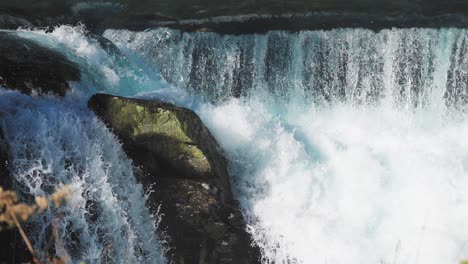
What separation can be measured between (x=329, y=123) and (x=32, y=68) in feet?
18.1

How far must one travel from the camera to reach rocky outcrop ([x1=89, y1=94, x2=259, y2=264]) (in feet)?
22.5

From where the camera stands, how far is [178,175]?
7.04 metres

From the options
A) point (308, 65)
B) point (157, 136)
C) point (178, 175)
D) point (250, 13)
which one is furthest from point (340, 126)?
point (157, 136)

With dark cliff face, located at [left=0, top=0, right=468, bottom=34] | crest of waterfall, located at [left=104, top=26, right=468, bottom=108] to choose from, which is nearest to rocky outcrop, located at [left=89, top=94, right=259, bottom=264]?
crest of waterfall, located at [left=104, top=26, right=468, bottom=108]

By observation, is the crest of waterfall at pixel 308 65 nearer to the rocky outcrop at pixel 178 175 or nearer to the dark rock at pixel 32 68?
the dark rock at pixel 32 68

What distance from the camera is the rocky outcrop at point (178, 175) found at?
270 inches

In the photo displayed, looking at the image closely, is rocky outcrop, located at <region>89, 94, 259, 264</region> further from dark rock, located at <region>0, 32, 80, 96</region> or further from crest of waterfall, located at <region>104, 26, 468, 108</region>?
crest of waterfall, located at <region>104, 26, 468, 108</region>

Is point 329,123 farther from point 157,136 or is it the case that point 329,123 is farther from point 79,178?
point 79,178

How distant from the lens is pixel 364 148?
966 cm

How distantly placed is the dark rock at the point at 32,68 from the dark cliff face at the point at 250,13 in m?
2.69

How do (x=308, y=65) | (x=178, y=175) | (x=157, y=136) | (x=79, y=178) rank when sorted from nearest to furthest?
(x=79, y=178) < (x=157, y=136) < (x=178, y=175) < (x=308, y=65)

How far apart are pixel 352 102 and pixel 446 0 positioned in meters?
2.76

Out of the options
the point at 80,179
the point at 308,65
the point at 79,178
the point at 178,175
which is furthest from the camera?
the point at 308,65

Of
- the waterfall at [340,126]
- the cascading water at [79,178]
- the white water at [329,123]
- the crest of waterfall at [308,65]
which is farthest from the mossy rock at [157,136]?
the crest of waterfall at [308,65]
